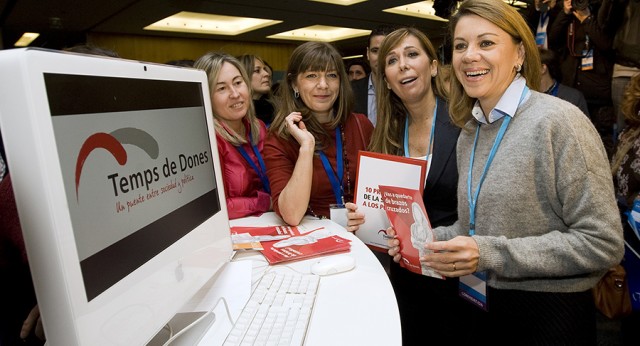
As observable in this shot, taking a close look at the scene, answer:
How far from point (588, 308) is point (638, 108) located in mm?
1503

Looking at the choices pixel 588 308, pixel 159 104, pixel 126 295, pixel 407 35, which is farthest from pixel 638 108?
pixel 126 295

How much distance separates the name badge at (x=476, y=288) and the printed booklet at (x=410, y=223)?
0.17 meters

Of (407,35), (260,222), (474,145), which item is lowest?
(260,222)

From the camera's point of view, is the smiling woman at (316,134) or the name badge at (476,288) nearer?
the name badge at (476,288)

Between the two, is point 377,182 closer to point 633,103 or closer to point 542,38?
point 633,103

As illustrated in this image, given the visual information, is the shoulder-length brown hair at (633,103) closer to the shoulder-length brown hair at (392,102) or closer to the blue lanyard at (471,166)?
the shoulder-length brown hair at (392,102)

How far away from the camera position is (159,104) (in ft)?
3.06

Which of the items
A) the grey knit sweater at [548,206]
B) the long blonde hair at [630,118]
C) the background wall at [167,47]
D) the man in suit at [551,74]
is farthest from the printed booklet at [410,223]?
the background wall at [167,47]

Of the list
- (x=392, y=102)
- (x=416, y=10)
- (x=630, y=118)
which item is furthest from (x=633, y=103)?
(x=416, y=10)

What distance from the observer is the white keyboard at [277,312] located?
94 cm

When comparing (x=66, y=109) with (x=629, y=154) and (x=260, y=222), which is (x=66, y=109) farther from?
(x=629, y=154)

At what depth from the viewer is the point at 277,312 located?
40.8 inches

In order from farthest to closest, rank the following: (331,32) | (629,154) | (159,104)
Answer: (331,32), (629,154), (159,104)

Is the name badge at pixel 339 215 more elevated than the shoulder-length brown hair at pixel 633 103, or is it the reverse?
the shoulder-length brown hair at pixel 633 103
